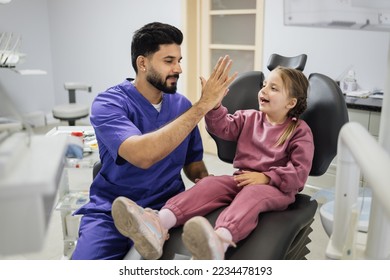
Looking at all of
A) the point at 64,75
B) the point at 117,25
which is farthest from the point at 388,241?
the point at 117,25

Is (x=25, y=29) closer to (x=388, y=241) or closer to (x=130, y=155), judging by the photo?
(x=130, y=155)

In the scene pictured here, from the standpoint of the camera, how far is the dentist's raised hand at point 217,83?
68 cm

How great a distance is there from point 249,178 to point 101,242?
34cm

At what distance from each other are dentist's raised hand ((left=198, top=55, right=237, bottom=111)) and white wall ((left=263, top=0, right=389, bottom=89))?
1105 millimetres

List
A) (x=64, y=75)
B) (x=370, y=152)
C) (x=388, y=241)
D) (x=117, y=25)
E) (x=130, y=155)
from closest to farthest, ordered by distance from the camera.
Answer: (x=370, y=152)
(x=388, y=241)
(x=130, y=155)
(x=64, y=75)
(x=117, y=25)

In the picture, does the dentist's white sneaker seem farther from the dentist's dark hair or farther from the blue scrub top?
the dentist's dark hair

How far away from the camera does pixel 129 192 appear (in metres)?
0.87

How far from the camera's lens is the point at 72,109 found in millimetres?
1288

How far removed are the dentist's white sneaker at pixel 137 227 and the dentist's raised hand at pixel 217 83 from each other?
0.23 m

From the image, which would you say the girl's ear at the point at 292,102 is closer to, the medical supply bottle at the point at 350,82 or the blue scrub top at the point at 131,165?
the blue scrub top at the point at 131,165

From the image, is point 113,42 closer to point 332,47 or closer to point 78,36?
point 78,36

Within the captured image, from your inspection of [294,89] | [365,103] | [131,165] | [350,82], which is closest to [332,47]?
[350,82]
